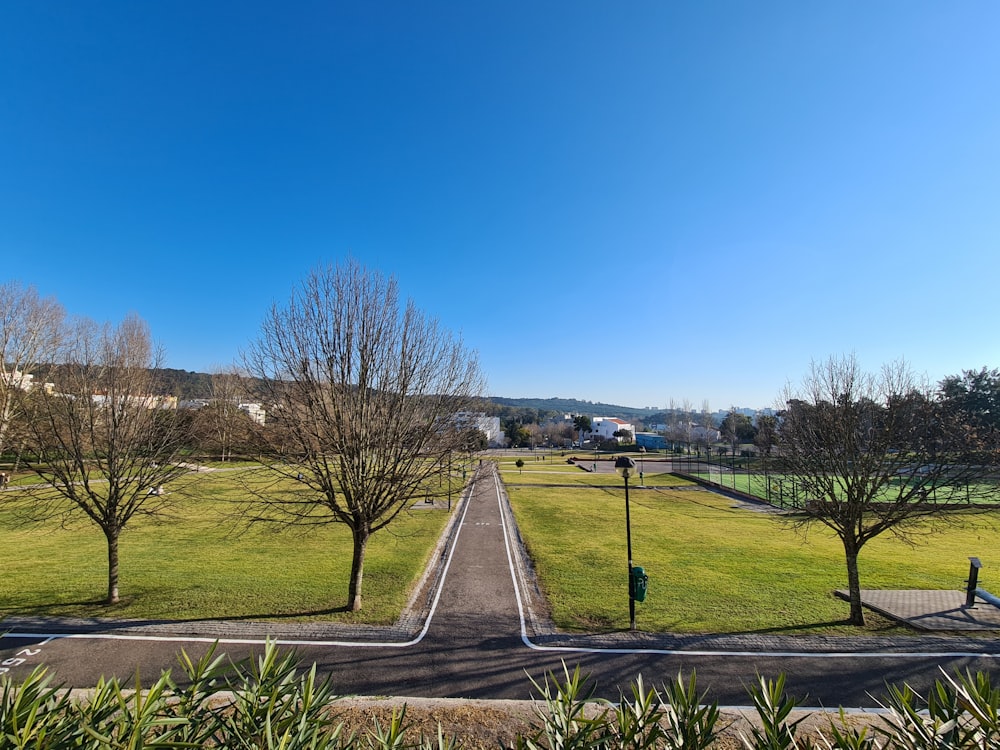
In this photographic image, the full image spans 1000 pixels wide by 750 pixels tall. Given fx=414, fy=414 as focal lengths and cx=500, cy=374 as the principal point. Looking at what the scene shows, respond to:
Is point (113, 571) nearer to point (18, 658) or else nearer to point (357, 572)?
point (18, 658)

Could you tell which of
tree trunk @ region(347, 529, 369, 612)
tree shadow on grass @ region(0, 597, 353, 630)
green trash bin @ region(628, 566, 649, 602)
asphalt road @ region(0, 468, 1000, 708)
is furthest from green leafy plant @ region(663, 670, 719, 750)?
tree shadow on grass @ region(0, 597, 353, 630)

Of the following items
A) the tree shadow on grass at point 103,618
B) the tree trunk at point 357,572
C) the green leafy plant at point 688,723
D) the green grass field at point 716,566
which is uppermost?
the green leafy plant at point 688,723

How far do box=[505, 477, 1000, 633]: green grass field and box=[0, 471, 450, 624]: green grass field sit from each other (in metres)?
5.37

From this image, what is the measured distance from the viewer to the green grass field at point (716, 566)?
10578 millimetres

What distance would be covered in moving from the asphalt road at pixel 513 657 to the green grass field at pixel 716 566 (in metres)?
1.03

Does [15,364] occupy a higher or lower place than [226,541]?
higher

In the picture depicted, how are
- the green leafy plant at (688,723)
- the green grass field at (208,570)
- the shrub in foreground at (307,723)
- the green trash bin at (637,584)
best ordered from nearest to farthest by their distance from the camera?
the shrub in foreground at (307,723) < the green leafy plant at (688,723) < the green trash bin at (637,584) < the green grass field at (208,570)

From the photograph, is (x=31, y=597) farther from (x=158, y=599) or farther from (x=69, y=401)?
(x=69, y=401)

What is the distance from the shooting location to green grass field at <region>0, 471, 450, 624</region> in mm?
10516

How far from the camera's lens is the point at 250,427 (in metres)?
10.4

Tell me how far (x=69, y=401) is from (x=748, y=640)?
58.0 ft

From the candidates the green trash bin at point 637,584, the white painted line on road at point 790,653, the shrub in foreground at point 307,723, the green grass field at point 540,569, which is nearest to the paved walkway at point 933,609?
the green grass field at point 540,569

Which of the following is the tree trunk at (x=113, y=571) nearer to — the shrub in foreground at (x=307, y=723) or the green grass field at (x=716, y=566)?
the shrub in foreground at (x=307, y=723)

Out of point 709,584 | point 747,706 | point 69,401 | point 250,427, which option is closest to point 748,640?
point 747,706
